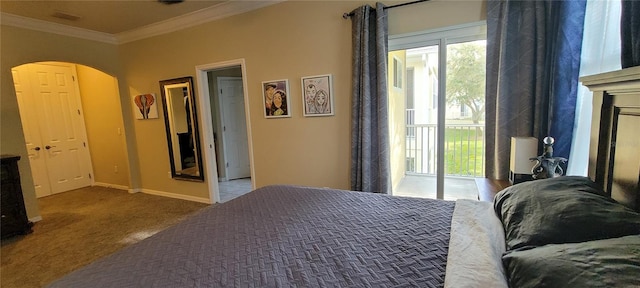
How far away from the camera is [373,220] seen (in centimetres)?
151

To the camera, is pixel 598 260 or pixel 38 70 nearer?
pixel 598 260

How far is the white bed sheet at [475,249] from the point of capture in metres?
0.88

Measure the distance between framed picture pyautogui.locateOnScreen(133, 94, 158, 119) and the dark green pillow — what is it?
16.6 ft

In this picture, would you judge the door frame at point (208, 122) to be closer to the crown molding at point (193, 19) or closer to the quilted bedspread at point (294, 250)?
the crown molding at point (193, 19)

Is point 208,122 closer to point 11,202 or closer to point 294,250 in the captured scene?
point 11,202

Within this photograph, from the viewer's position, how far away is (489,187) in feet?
6.94

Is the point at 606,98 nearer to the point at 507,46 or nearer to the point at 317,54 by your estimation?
the point at 507,46

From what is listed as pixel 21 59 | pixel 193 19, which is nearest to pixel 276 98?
pixel 193 19

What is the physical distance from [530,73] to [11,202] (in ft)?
18.5

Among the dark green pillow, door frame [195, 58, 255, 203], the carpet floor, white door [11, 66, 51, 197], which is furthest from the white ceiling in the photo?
the dark green pillow

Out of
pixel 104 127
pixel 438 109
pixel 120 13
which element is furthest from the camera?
pixel 104 127

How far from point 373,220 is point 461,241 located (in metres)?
0.47

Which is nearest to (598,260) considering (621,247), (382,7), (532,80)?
(621,247)

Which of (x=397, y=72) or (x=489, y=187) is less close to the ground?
(x=397, y=72)
